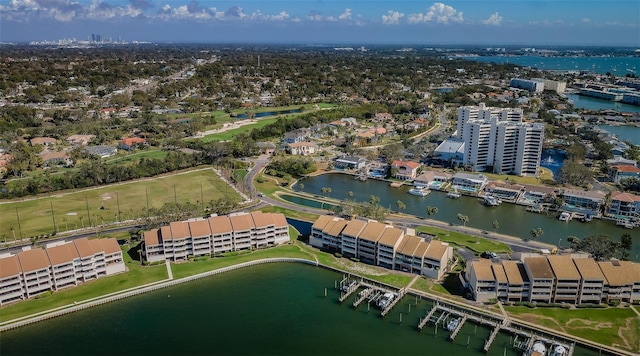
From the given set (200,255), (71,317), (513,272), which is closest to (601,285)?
(513,272)

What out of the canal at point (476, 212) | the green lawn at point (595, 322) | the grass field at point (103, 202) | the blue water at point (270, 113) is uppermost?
the blue water at point (270, 113)

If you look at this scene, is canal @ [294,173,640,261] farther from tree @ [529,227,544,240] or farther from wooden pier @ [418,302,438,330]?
wooden pier @ [418,302,438,330]

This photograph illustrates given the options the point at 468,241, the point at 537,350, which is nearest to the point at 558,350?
the point at 537,350

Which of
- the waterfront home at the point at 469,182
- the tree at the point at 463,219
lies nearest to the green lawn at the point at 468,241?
the tree at the point at 463,219

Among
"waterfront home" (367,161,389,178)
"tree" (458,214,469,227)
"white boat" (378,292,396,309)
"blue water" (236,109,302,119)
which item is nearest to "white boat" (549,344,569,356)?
"white boat" (378,292,396,309)

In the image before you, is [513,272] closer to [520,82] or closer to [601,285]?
[601,285]

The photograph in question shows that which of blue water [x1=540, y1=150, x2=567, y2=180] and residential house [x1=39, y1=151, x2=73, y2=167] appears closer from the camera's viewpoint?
blue water [x1=540, y1=150, x2=567, y2=180]

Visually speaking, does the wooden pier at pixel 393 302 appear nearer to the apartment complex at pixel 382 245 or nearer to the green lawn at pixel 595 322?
the apartment complex at pixel 382 245
